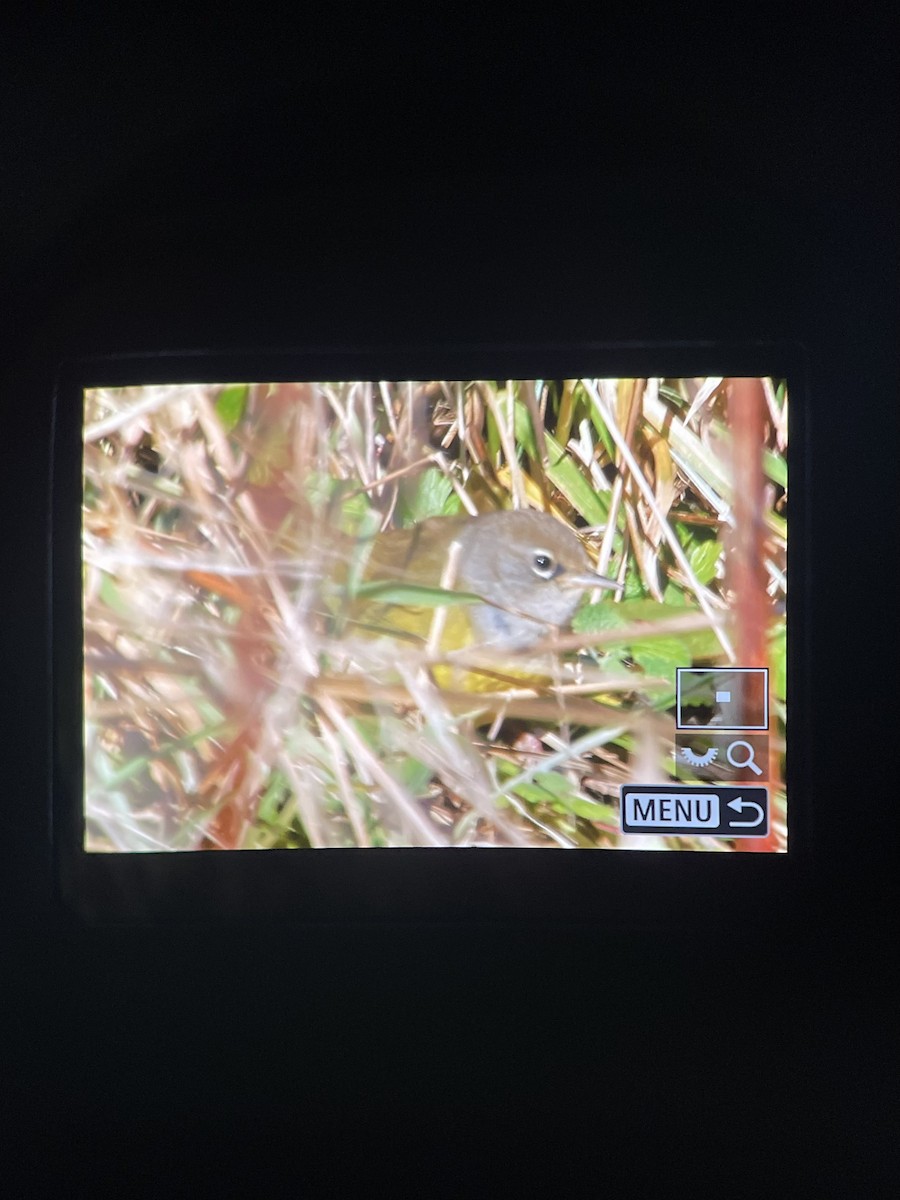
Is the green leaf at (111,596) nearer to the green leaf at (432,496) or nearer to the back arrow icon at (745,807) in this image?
the green leaf at (432,496)

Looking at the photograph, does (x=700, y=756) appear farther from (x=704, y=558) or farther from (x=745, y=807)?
(x=704, y=558)

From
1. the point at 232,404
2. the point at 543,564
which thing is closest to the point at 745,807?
the point at 543,564

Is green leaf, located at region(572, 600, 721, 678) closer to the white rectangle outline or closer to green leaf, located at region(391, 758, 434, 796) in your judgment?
the white rectangle outline

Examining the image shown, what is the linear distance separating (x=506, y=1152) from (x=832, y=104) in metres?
1.00

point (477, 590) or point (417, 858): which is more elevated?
point (477, 590)

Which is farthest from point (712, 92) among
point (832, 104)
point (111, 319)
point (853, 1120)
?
point (853, 1120)

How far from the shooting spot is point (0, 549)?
0.85 m

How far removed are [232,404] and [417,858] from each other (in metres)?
0.45

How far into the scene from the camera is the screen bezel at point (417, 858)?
0.82m

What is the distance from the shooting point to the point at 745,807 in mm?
824

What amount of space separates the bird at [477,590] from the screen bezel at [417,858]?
0.15 m

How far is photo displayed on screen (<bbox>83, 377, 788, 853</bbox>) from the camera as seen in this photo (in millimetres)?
819

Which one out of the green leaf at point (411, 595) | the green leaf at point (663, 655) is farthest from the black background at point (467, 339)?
the green leaf at point (411, 595)

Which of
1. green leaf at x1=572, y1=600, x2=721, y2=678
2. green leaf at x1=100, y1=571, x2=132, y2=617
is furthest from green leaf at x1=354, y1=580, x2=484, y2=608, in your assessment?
green leaf at x1=100, y1=571, x2=132, y2=617
